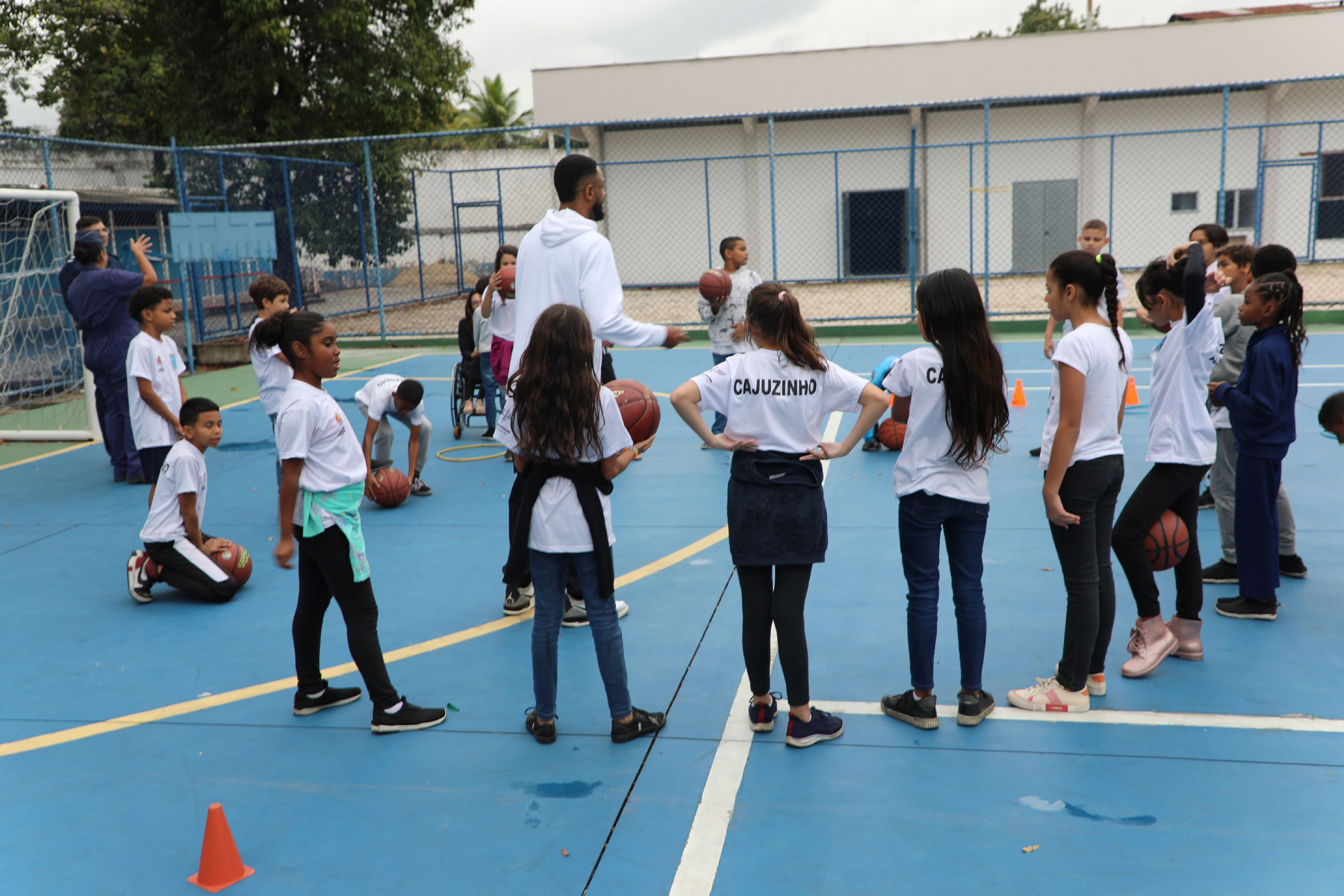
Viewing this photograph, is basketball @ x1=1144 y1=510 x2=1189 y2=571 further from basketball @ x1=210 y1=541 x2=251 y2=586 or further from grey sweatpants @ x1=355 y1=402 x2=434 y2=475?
grey sweatpants @ x1=355 y1=402 x2=434 y2=475

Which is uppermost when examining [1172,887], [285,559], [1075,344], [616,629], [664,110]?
[664,110]

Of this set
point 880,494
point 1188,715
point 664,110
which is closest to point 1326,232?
point 664,110

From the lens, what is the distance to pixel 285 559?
12.7 ft

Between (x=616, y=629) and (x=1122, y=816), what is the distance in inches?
72.9

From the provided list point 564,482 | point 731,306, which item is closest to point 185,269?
point 731,306

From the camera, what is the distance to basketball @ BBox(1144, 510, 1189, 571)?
4250 millimetres

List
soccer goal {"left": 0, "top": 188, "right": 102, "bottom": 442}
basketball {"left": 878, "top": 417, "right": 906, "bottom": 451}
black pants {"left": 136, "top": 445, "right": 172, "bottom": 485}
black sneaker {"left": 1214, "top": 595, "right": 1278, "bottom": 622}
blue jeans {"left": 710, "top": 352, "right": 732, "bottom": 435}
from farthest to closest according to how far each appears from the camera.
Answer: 1. soccer goal {"left": 0, "top": 188, "right": 102, "bottom": 442}
2. blue jeans {"left": 710, "top": 352, "right": 732, "bottom": 435}
3. basketball {"left": 878, "top": 417, "right": 906, "bottom": 451}
4. black pants {"left": 136, "top": 445, "right": 172, "bottom": 485}
5. black sneaker {"left": 1214, "top": 595, "right": 1278, "bottom": 622}

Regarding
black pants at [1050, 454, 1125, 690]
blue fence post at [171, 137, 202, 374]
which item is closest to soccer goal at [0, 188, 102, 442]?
blue fence post at [171, 137, 202, 374]

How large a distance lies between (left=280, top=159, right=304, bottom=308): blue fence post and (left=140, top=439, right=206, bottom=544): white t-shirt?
13077 mm

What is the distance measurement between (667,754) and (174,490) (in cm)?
351

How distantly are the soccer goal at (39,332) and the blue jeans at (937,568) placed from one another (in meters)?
9.16

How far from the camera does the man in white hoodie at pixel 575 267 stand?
4.47 metres

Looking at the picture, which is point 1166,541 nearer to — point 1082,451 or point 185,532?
point 1082,451

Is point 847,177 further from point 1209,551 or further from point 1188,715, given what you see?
point 1188,715
